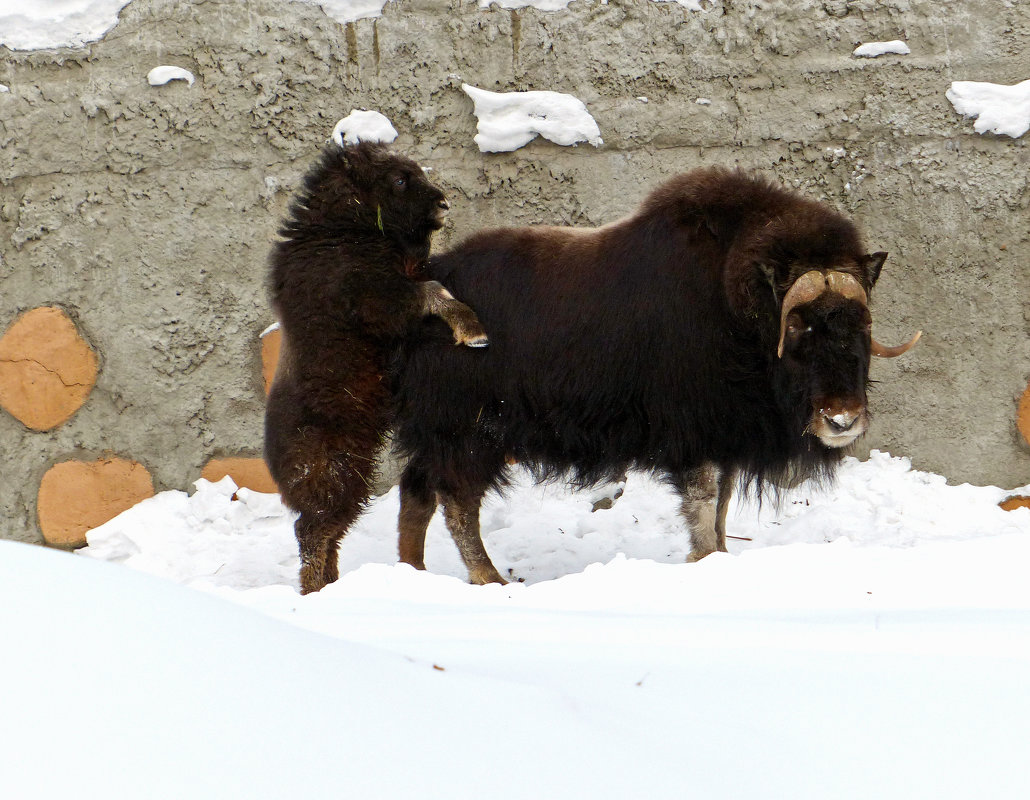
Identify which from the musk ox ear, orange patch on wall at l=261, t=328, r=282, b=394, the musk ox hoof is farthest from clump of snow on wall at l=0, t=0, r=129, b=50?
the musk ox ear

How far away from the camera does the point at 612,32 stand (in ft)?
12.6

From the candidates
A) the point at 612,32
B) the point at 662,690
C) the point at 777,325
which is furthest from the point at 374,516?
the point at 662,690

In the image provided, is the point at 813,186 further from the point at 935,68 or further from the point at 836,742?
the point at 836,742

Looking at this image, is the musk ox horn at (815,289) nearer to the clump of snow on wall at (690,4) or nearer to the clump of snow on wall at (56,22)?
the clump of snow on wall at (690,4)

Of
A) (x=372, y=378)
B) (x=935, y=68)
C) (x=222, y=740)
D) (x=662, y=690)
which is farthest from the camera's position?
(x=935, y=68)

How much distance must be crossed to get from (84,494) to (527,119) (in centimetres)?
226

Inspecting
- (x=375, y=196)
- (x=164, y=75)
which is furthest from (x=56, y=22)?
(x=375, y=196)

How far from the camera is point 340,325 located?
3049mm

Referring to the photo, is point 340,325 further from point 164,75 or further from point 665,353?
point 164,75

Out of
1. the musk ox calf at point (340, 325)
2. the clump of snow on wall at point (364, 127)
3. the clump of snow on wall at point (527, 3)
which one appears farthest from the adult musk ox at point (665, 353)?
the clump of snow on wall at point (527, 3)

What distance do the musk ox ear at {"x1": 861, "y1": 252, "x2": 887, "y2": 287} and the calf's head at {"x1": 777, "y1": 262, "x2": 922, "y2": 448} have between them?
0.14 m

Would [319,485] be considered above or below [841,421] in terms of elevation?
below

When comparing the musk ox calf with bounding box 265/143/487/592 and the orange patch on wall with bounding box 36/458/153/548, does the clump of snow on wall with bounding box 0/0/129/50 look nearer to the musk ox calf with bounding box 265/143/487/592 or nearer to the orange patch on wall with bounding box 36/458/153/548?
the musk ox calf with bounding box 265/143/487/592

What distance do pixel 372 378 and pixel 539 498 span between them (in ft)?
3.78
